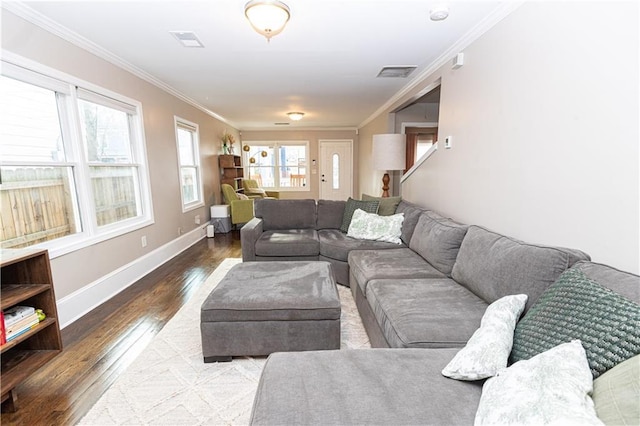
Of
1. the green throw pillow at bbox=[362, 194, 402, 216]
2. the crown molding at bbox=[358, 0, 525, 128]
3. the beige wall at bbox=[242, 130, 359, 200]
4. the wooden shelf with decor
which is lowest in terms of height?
the green throw pillow at bbox=[362, 194, 402, 216]

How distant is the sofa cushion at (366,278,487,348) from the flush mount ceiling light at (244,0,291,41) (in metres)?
1.90

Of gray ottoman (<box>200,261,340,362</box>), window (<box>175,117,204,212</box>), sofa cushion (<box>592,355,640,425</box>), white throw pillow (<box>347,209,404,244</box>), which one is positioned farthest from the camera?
window (<box>175,117,204,212</box>)

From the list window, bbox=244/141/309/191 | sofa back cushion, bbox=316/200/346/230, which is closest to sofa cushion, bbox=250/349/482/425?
sofa back cushion, bbox=316/200/346/230

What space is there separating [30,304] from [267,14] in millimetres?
2305

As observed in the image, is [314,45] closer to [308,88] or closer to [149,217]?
[308,88]

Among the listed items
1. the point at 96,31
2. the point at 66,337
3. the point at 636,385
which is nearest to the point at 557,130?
the point at 636,385

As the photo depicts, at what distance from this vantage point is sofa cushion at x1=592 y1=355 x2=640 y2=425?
2.21 ft

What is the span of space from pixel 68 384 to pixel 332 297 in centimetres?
163

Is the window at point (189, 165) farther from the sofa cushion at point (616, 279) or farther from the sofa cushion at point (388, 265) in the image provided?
the sofa cushion at point (616, 279)

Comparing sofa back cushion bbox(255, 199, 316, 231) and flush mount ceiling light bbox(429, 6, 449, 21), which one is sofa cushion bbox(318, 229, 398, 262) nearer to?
sofa back cushion bbox(255, 199, 316, 231)

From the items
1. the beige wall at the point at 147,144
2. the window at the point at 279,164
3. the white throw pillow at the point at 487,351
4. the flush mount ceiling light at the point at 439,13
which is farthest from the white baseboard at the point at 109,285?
the window at the point at 279,164

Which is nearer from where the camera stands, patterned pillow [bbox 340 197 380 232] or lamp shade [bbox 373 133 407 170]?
patterned pillow [bbox 340 197 380 232]

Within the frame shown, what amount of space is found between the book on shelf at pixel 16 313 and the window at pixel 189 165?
10.2 ft

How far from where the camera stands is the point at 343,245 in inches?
118
